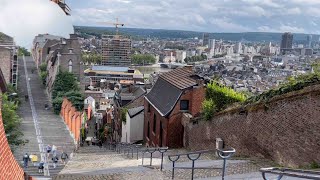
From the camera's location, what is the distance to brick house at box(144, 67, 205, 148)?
23578 mm

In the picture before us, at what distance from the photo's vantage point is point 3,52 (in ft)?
173

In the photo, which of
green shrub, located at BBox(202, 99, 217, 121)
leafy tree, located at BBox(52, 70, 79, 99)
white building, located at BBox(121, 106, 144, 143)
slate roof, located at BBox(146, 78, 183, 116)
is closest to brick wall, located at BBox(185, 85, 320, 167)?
green shrub, located at BBox(202, 99, 217, 121)

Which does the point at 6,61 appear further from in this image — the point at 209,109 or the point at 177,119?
the point at 209,109

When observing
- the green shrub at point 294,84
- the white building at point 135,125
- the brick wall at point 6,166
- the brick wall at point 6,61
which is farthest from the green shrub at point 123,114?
the brick wall at point 6,166

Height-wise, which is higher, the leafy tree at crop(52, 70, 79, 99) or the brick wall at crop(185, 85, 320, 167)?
the brick wall at crop(185, 85, 320, 167)

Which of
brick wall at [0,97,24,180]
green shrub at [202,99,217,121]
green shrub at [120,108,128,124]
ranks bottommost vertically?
green shrub at [120,108,128,124]

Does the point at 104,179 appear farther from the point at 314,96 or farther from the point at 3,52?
the point at 3,52

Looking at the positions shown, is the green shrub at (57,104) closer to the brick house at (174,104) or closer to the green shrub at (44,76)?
the green shrub at (44,76)

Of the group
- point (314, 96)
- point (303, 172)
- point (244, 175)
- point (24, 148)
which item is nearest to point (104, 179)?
point (244, 175)

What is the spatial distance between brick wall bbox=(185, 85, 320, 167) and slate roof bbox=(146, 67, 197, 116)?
598cm

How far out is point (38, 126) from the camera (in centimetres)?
4281

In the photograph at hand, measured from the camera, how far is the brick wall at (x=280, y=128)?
11.8 meters

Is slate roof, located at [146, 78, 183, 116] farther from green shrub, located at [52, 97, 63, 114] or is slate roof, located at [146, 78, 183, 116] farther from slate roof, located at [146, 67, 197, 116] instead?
green shrub, located at [52, 97, 63, 114]

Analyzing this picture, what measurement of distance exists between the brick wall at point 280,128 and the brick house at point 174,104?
5.26 m
